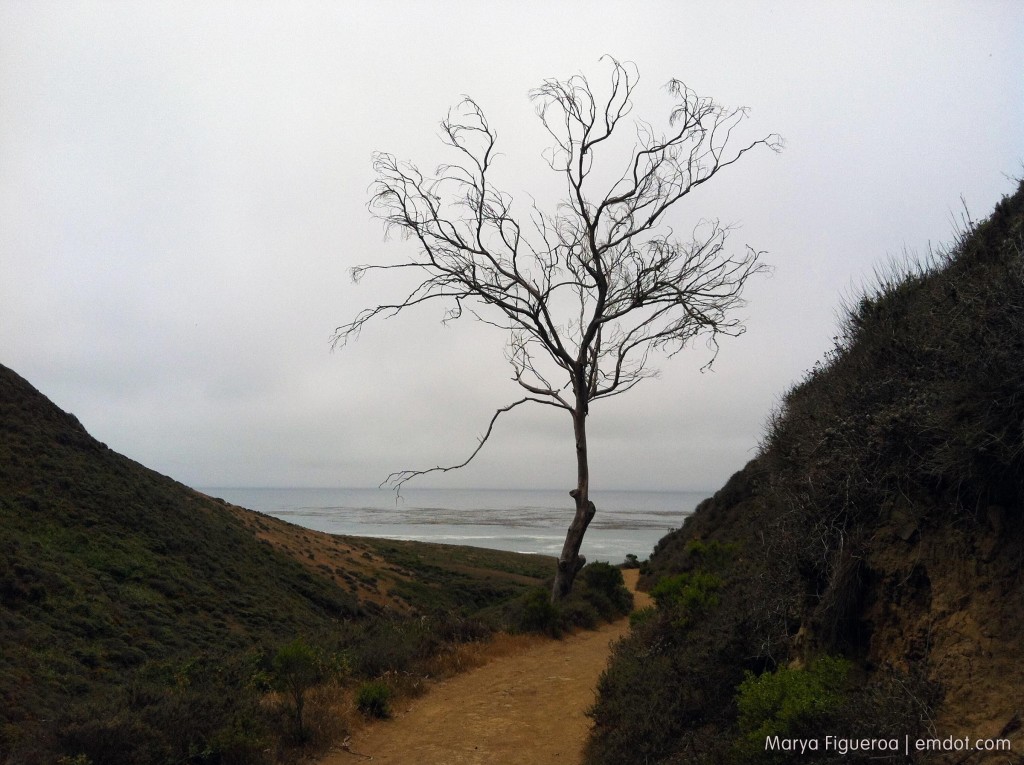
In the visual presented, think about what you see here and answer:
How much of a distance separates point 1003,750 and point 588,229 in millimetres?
10926

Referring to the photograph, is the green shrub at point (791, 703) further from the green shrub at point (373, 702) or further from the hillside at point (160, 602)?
the green shrub at point (373, 702)

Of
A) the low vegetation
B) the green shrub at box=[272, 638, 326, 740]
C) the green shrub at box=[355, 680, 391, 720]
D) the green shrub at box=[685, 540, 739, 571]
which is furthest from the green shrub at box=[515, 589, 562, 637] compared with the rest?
the green shrub at box=[272, 638, 326, 740]

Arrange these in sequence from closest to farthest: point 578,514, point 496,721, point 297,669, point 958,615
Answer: point 958,615, point 297,669, point 496,721, point 578,514

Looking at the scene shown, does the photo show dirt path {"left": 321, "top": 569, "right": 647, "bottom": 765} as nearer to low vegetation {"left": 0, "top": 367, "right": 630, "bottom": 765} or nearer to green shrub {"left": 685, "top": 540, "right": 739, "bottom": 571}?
low vegetation {"left": 0, "top": 367, "right": 630, "bottom": 765}

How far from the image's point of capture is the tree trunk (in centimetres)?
1341

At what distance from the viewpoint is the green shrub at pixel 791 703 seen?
4.07 metres

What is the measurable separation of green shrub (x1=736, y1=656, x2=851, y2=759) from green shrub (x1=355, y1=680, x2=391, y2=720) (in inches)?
183

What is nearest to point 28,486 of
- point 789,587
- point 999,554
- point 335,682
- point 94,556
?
point 94,556

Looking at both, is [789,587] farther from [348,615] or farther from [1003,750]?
[348,615]

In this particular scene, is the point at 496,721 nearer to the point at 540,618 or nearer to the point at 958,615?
Result: the point at 540,618

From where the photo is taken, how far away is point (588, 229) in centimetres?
1298

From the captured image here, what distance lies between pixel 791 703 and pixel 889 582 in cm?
123

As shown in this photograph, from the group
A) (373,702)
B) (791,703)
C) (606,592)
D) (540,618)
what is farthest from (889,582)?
(606,592)

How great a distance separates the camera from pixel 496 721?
7664 mm
